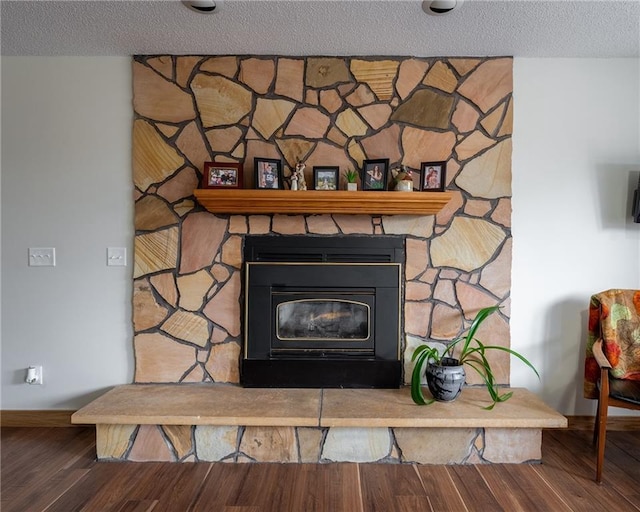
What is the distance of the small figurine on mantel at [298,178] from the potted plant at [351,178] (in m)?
0.26

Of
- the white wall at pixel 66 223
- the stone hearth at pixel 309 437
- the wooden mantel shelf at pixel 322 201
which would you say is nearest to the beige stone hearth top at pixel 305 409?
the stone hearth at pixel 309 437

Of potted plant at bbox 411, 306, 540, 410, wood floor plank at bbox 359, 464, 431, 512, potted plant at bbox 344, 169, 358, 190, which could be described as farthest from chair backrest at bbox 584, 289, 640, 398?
potted plant at bbox 344, 169, 358, 190

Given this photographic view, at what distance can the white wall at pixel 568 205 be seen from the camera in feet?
8.41

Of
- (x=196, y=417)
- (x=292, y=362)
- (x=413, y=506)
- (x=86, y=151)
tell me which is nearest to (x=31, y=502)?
(x=196, y=417)

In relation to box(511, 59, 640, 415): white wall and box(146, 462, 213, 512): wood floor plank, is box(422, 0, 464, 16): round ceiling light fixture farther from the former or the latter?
box(146, 462, 213, 512): wood floor plank

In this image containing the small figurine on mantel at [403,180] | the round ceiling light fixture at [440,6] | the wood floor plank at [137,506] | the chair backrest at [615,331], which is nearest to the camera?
the wood floor plank at [137,506]

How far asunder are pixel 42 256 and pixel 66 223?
0.25m

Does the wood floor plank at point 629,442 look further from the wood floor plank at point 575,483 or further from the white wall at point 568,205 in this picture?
the wood floor plank at point 575,483

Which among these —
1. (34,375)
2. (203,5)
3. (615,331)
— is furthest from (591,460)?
(34,375)

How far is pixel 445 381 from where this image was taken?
2.25m

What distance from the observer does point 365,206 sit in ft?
7.77

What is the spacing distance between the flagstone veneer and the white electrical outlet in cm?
63

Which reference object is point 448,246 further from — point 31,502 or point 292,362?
point 31,502

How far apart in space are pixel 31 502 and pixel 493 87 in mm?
3187
